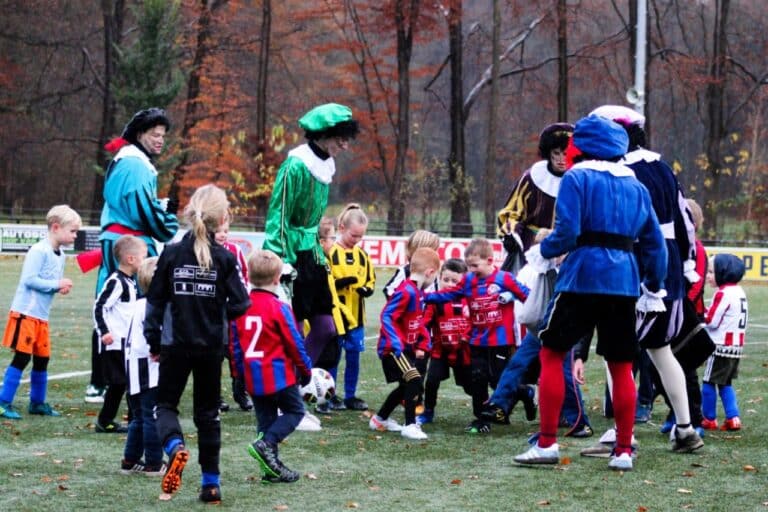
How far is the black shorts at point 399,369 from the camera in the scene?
831 cm

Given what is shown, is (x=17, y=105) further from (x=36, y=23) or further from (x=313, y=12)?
(x=313, y=12)

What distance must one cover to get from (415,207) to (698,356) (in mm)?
37887

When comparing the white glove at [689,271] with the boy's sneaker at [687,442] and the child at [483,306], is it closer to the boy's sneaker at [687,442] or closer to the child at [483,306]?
the boy's sneaker at [687,442]

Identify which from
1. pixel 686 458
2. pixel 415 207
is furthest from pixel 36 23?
pixel 686 458

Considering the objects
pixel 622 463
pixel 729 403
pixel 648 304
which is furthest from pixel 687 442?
pixel 729 403

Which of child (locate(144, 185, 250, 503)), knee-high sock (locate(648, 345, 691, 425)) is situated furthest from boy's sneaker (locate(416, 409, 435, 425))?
child (locate(144, 185, 250, 503))

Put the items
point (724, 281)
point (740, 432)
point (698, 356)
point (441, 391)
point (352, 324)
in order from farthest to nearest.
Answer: point (441, 391), point (352, 324), point (724, 281), point (740, 432), point (698, 356)

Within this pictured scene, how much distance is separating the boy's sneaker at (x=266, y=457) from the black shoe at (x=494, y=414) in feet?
7.59

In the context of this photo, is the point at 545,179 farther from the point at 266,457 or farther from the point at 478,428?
the point at 266,457

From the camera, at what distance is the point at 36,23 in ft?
178

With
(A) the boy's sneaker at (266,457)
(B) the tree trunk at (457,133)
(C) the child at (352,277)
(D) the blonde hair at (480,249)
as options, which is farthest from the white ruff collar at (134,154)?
(B) the tree trunk at (457,133)

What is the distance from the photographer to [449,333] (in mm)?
8766

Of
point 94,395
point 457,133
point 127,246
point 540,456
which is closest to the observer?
point 540,456

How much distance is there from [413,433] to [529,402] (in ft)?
3.69
